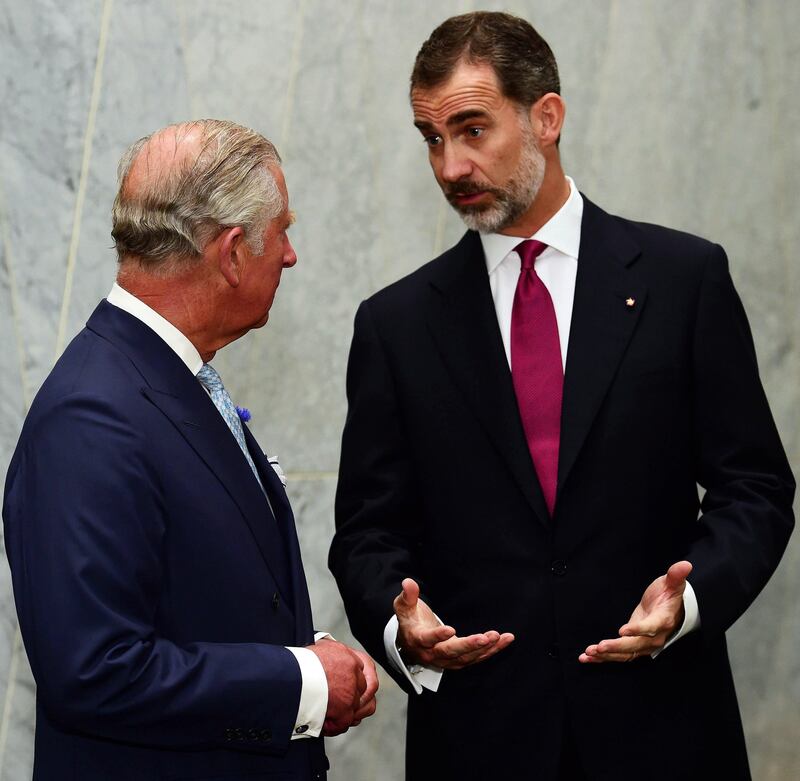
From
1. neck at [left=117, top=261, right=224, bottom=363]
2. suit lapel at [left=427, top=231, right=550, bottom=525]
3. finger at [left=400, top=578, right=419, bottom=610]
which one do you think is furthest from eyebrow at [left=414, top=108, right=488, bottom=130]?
finger at [left=400, top=578, right=419, bottom=610]

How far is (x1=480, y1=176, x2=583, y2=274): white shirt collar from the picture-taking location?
2367 millimetres

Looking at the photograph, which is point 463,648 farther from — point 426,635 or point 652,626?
point 652,626

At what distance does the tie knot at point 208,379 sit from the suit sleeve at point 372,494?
1.50ft

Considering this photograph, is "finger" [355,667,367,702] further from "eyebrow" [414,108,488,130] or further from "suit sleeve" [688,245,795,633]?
"eyebrow" [414,108,488,130]

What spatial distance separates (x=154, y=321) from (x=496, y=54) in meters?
0.91

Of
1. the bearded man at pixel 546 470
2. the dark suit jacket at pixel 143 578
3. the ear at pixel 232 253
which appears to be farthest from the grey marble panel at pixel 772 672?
the ear at pixel 232 253

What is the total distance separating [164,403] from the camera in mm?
1802

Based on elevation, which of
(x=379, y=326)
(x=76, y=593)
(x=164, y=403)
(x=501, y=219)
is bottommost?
(x=76, y=593)

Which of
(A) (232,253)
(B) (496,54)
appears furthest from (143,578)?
(B) (496,54)

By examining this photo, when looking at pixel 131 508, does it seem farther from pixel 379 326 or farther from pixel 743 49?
pixel 743 49

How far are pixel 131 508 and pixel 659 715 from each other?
3.43ft

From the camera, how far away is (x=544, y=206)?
2389 millimetres

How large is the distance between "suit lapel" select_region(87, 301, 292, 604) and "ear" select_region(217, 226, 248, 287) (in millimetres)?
139

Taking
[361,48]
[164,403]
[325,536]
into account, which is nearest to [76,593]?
[164,403]
